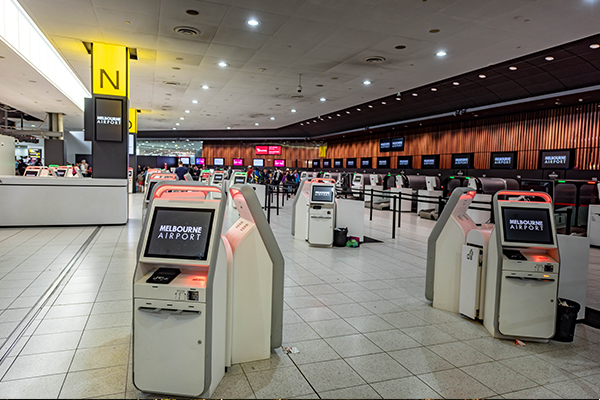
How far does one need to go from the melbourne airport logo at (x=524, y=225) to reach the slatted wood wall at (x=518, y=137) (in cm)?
1121

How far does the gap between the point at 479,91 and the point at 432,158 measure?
621 cm

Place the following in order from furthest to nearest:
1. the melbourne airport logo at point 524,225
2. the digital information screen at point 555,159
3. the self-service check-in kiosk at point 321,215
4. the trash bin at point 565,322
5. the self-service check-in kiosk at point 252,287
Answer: the digital information screen at point 555,159
the self-service check-in kiosk at point 321,215
the melbourne airport logo at point 524,225
the trash bin at point 565,322
the self-service check-in kiosk at point 252,287

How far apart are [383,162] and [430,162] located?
3.72 m

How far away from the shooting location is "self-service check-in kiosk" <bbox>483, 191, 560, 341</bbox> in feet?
10.8

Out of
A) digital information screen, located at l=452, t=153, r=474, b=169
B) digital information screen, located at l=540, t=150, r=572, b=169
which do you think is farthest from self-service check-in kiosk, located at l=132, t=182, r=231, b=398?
digital information screen, located at l=452, t=153, r=474, b=169

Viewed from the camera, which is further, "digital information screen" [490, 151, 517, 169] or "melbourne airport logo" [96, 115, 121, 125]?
"digital information screen" [490, 151, 517, 169]

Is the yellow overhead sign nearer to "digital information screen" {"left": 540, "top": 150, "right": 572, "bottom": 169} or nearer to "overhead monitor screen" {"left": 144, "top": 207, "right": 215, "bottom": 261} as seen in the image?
"overhead monitor screen" {"left": 144, "top": 207, "right": 215, "bottom": 261}

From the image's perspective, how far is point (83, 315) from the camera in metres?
3.64

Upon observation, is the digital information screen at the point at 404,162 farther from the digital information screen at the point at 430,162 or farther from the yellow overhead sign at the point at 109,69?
the yellow overhead sign at the point at 109,69

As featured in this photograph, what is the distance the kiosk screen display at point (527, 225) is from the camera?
3383 millimetres

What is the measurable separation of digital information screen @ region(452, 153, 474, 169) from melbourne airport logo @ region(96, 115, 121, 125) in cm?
1415

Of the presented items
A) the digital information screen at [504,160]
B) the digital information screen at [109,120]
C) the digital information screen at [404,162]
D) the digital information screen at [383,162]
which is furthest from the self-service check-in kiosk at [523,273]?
the digital information screen at [383,162]

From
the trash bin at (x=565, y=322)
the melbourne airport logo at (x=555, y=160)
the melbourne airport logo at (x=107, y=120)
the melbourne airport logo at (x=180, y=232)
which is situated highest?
the melbourne airport logo at (x=107, y=120)

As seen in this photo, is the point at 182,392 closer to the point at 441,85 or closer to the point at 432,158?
the point at 441,85
